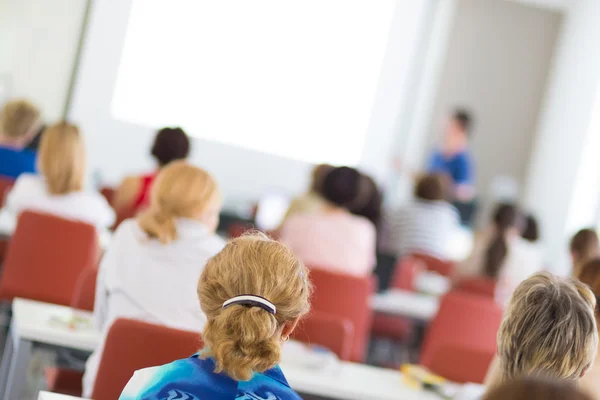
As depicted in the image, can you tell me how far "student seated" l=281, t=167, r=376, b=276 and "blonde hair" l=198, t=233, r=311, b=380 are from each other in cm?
277

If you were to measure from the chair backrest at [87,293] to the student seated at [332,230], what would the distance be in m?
1.54

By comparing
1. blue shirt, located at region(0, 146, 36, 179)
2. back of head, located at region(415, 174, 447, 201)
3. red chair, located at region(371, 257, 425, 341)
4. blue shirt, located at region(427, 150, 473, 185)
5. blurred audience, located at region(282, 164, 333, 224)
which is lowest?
red chair, located at region(371, 257, 425, 341)

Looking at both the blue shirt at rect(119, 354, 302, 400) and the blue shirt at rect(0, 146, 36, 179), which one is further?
the blue shirt at rect(0, 146, 36, 179)

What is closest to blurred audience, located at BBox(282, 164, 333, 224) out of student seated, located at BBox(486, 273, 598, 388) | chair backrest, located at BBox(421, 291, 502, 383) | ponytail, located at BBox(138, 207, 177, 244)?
chair backrest, located at BBox(421, 291, 502, 383)

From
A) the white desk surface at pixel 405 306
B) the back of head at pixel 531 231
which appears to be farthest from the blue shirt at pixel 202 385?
the back of head at pixel 531 231

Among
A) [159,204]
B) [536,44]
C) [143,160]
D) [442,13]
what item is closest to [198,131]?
[143,160]

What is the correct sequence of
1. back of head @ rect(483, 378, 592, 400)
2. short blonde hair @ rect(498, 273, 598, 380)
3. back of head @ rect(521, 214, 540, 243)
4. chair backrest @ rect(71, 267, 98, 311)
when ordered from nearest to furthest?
back of head @ rect(483, 378, 592, 400) < short blonde hair @ rect(498, 273, 598, 380) < chair backrest @ rect(71, 267, 98, 311) < back of head @ rect(521, 214, 540, 243)

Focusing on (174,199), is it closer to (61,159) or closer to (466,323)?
(61,159)

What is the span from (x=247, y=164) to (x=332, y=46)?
1.35m

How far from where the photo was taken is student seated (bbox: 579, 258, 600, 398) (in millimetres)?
2488

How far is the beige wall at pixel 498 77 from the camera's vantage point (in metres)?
10.9

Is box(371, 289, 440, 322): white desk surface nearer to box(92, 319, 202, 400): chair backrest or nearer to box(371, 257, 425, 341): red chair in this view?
box(371, 257, 425, 341): red chair

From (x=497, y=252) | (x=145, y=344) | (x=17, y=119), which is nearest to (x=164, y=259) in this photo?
(x=145, y=344)

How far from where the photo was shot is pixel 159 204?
9.92ft
